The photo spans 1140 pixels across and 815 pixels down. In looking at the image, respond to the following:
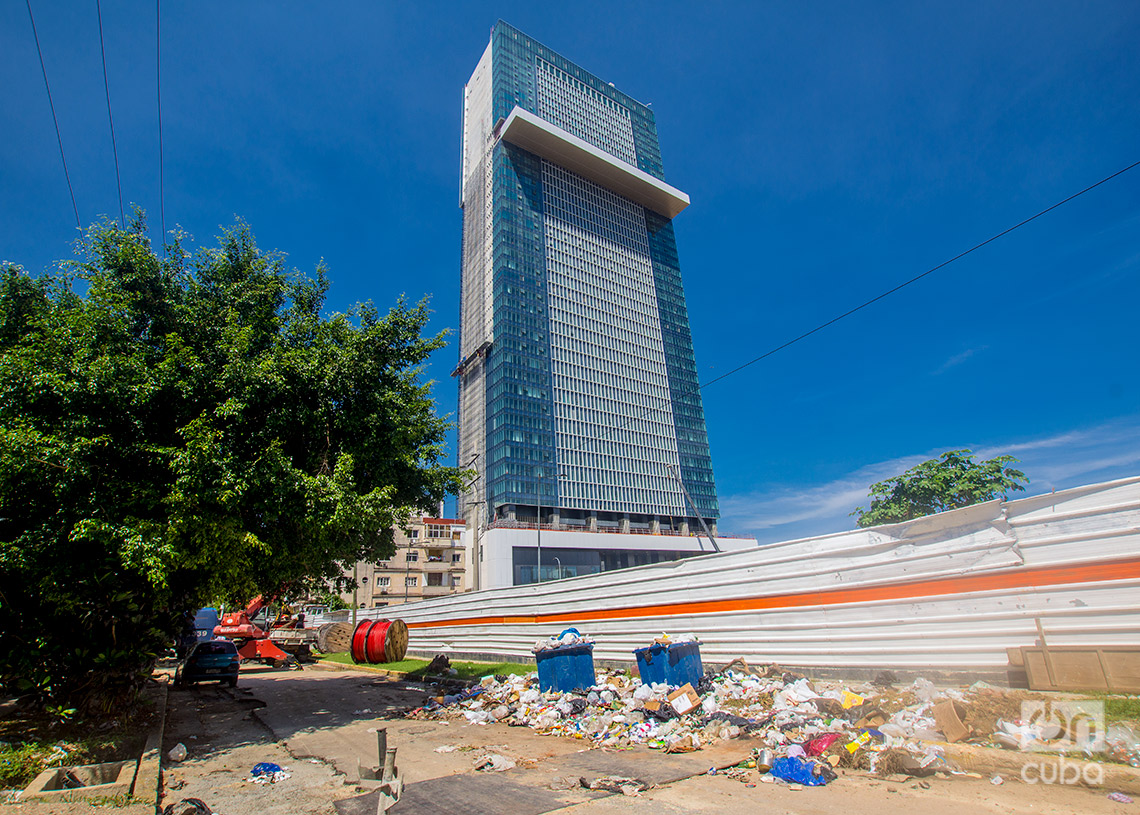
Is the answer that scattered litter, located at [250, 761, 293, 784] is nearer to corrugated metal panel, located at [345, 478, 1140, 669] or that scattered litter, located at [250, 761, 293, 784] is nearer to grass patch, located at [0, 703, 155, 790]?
grass patch, located at [0, 703, 155, 790]

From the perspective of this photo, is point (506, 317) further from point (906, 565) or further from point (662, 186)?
point (906, 565)

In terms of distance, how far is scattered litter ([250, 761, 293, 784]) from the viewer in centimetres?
691

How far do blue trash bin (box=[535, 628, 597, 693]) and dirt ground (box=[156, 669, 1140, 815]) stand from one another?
51.3 inches

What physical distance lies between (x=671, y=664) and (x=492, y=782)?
172 inches

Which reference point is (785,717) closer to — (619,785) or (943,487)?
(619,785)

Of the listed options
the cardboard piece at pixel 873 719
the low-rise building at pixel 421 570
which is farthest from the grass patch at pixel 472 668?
Answer: the low-rise building at pixel 421 570

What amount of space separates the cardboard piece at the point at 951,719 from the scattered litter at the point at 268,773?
8.01 metres

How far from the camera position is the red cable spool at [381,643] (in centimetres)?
2270

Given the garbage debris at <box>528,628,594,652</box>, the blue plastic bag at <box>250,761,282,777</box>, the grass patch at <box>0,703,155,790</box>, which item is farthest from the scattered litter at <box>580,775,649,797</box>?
the grass patch at <box>0,703,155,790</box>

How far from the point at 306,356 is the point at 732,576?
9.98 metres

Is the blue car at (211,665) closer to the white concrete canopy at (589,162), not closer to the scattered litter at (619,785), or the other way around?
the scattered litter at (619,785)

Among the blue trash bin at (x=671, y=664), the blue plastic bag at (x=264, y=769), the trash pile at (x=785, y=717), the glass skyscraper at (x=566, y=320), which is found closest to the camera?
the trash pile at (x=785, y=717)

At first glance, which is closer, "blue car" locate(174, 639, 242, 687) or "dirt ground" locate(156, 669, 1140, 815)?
"dirt ground" locate(156, 669, 1140, 815)

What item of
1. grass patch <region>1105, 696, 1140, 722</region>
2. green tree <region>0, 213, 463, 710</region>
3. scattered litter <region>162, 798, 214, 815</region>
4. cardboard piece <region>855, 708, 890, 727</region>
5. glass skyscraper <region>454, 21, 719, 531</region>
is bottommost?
scattered litter <region>162, 798, 214, 815</region>
